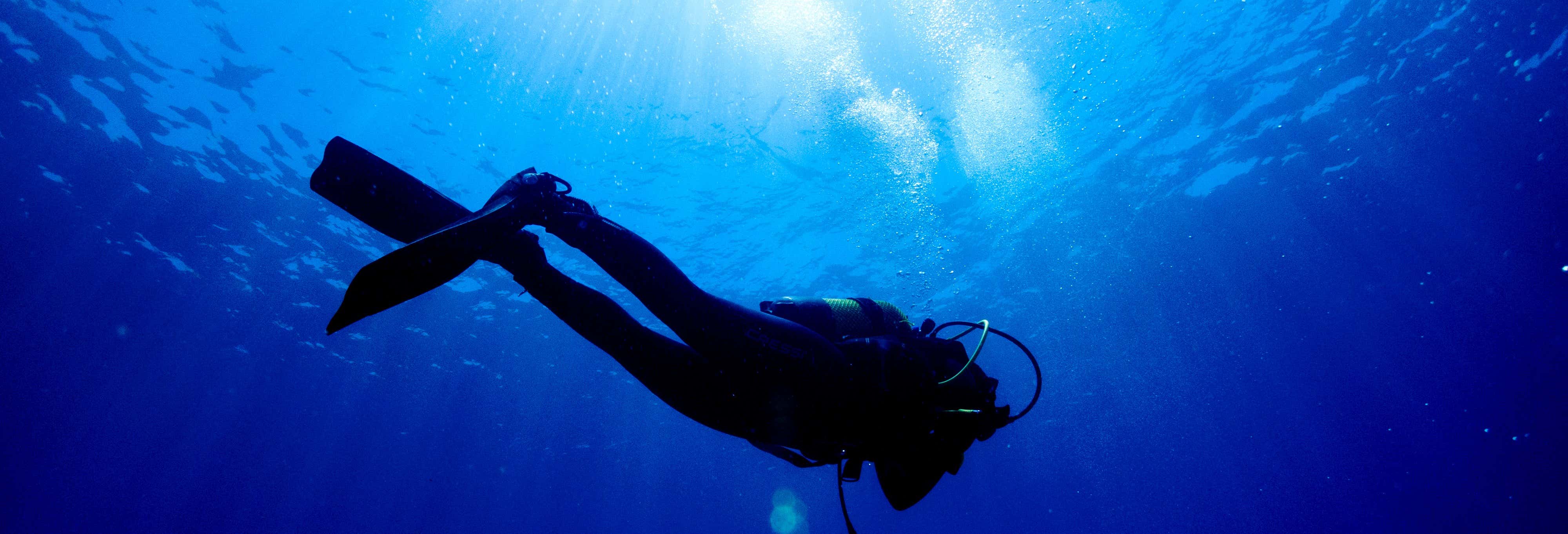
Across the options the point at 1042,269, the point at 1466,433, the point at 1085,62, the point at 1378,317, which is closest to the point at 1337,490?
the point at 1466,433

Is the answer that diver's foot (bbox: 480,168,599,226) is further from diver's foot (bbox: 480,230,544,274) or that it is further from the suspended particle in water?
the suspended particle in water

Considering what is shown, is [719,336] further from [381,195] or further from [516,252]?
[381,195]

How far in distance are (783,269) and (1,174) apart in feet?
74.3

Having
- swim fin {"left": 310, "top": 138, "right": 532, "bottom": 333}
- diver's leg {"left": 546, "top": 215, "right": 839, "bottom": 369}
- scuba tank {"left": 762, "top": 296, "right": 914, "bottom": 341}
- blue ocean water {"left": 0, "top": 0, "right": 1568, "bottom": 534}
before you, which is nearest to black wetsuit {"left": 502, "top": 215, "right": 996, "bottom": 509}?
diver's leg {"left": 546, "top": 215, "right": 839, "bottom": 369}

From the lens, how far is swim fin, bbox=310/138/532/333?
2199 mm

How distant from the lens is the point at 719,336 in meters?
2.79

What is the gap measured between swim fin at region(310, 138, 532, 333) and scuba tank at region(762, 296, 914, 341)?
1.53m

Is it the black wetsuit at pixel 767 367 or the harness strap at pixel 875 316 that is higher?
the harness strap at pixel 875 316

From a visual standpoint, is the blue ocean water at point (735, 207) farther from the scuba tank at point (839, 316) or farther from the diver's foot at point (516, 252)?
the diver's foot at point (516, 252)

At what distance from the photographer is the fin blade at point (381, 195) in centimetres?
256

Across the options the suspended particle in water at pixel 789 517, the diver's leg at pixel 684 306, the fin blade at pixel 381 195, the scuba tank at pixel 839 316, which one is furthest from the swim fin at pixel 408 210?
the suspended particle in water at pixel 789 517

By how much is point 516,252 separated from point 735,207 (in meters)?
13.1

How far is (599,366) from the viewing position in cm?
2650

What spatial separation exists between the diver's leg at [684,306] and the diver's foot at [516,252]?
4.7 inches
